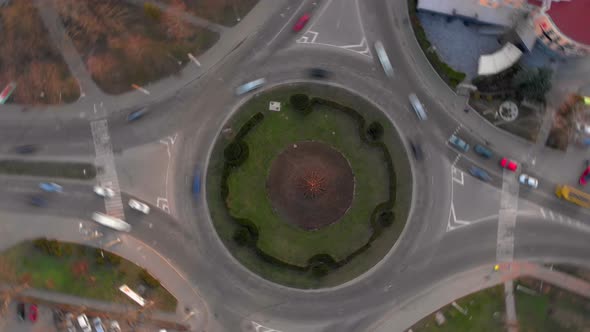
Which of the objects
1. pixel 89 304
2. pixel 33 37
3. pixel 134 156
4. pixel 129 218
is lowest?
pixel 89 304

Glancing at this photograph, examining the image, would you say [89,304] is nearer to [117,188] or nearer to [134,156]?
[117,188]

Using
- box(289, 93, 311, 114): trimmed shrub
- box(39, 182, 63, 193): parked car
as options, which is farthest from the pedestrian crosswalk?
box(289, 93, 311, 114): trimmed shrub

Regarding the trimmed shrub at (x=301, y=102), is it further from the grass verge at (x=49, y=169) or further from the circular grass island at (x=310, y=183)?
the grass verge at (x=49, y=169)

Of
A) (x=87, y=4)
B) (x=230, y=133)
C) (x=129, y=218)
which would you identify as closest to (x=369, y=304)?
(x=230, y=133)

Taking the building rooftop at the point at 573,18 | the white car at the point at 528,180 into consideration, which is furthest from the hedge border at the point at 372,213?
the building rooftop at the point at 573,18

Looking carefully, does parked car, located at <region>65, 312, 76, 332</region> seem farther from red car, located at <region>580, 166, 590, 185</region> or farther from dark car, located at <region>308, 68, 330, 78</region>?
red car, located at <region>580, 166, 590, 185</region>
